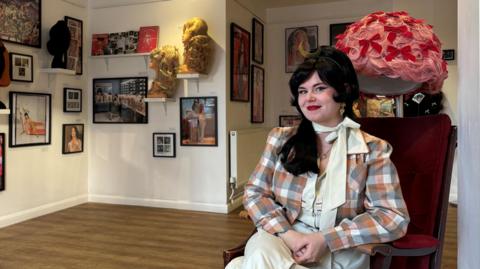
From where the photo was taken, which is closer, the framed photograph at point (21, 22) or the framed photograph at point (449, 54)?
the framed photograph at point (21, 22)

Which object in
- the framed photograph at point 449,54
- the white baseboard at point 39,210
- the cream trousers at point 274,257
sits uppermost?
the framed photograph at point 449,54

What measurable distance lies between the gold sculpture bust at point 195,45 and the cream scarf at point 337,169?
3.08 metres

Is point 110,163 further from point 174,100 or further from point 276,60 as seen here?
point 276,60

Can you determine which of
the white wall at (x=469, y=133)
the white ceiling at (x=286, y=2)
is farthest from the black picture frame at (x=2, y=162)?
the white wall at (x=469, y=133)

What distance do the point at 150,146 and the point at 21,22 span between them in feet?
6.20

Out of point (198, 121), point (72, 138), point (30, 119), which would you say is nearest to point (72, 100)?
point (72, 138)

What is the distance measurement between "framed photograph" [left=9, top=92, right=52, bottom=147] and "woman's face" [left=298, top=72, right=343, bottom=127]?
3572 mm

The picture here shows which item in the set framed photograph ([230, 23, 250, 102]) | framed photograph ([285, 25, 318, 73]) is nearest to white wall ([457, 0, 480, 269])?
framed photograph ([230, 23, 250, 102])

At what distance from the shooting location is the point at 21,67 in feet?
13.9

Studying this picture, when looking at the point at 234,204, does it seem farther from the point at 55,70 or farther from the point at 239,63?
the point at 55,70

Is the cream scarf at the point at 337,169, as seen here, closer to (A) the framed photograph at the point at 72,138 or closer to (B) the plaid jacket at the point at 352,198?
(B) the plaid jacket at the point at 352,198

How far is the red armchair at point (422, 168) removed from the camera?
5.43ft

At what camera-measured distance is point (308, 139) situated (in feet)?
5.35

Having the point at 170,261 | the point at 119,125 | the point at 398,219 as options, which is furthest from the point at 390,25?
the point at 119,125
